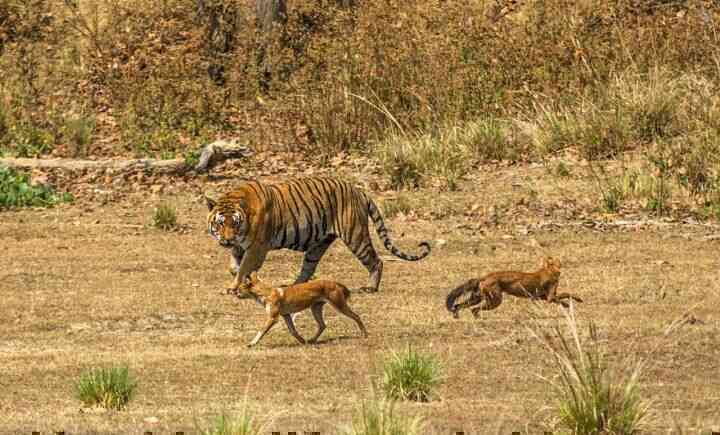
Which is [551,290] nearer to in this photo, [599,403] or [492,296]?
[492,296]

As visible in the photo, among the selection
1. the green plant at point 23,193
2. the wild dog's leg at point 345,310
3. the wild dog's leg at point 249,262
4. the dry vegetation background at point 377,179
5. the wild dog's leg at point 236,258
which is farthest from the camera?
the green plant at point 23,193

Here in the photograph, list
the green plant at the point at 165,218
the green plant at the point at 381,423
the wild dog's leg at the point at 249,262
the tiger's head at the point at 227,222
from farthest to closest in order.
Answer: the green plant at the point at 165,218, the wild dog's leg at the point at 249,262, the tiger's head at the point at 227,222, the green plant at the point at 381,423

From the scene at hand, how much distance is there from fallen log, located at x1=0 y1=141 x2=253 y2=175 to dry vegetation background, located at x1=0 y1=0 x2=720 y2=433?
9.4 inches

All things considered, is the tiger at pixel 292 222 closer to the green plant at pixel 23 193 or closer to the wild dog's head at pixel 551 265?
the wild dog's head at pixel 551 265

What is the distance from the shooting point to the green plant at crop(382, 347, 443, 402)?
9.19 metres

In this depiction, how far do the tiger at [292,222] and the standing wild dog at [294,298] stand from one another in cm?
149

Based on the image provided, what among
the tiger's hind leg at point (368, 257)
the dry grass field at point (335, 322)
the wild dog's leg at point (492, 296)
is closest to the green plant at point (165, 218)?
the dry grass field at point (335, 322)

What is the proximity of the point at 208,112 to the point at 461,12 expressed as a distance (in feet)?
14.8

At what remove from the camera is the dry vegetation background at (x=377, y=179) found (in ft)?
33.3

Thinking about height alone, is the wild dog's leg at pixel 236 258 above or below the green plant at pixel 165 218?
above

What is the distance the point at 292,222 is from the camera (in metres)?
13.4

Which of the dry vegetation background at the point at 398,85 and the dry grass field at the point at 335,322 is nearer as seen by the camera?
the dry grass field at the point at 335,322

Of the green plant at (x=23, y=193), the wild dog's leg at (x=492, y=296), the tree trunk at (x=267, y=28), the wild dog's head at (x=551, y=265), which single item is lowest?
the green plant at (x=23, y=193)

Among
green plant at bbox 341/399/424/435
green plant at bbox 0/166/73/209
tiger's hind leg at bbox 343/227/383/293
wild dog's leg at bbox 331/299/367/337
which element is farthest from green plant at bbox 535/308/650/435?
green plant at bbox 0/166/73/209
